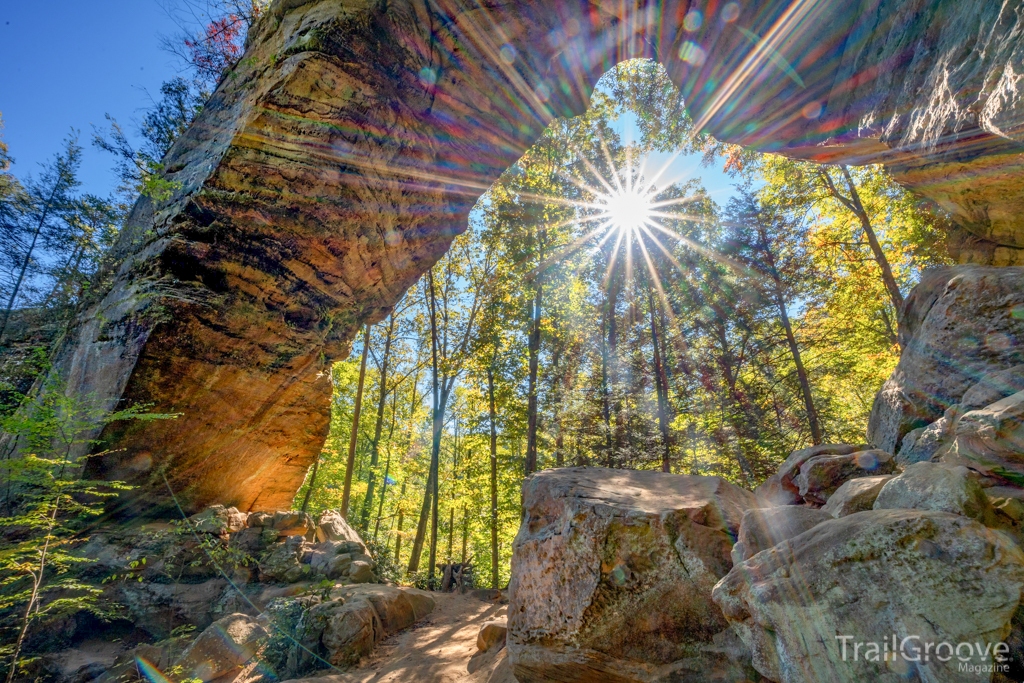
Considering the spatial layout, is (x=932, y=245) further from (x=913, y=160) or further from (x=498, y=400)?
(x=498, y=400)

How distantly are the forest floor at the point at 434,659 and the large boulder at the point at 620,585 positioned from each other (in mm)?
974

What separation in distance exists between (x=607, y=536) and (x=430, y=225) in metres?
7.55

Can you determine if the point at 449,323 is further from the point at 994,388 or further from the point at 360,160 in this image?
the point at 994,388

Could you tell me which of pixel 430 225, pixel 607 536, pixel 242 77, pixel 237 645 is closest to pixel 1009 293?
pixel 607 536

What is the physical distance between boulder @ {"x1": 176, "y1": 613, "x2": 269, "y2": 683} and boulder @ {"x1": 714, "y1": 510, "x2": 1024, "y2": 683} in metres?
6.35

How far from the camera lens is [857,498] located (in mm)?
2582

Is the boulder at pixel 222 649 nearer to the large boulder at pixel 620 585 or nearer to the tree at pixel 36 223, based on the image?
the large boulder at pixel 620 585

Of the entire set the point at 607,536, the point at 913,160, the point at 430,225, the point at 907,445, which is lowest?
the point at 607,536

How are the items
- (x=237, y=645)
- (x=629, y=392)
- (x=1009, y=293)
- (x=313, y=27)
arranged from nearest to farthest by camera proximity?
(x=1009, y=293)
(x=237, y=645)
(x=313, y=27)
(x=629, y=392)

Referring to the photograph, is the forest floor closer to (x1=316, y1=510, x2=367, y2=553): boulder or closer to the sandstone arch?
(x1=316, y1=510, x2=367, y2=553): boulder

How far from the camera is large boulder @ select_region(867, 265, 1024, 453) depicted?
3984mm

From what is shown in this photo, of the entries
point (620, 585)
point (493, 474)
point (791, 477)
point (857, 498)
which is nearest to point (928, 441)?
point (791, 477)

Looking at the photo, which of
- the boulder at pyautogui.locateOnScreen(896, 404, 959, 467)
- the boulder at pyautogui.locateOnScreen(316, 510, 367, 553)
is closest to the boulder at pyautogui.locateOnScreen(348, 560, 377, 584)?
the boulder at pyautogui.locateOnScreen(316, 510, 367, 553)

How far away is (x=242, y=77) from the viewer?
7.66 meters
